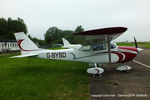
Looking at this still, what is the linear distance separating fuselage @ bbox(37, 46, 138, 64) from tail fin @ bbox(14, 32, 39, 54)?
0.83m

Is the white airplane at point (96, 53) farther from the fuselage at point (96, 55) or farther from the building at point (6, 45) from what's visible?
the building at point (6, 45)

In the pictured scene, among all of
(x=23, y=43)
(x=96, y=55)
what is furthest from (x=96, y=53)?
(x=23, y=43)

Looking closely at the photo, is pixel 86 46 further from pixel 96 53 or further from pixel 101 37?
pixel 101 37

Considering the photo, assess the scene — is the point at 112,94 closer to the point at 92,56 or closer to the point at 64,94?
the point at 64,94

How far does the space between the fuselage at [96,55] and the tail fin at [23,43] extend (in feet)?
2.72

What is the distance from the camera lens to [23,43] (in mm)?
7070

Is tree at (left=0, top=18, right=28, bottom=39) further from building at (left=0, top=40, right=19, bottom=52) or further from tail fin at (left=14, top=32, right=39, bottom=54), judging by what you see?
tail fin at (left=14, top=32, right=39, bottom=54)

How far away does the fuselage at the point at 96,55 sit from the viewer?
6293 mm

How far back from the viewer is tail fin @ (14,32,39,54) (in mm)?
6992

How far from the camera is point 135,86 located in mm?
4402

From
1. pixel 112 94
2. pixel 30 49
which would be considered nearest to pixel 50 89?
pixel 112 94

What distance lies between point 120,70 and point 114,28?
3.18 meters

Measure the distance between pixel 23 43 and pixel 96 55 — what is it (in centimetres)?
454

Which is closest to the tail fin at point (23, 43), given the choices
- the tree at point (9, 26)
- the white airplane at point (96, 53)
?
the white airplane at point (96, 53)
